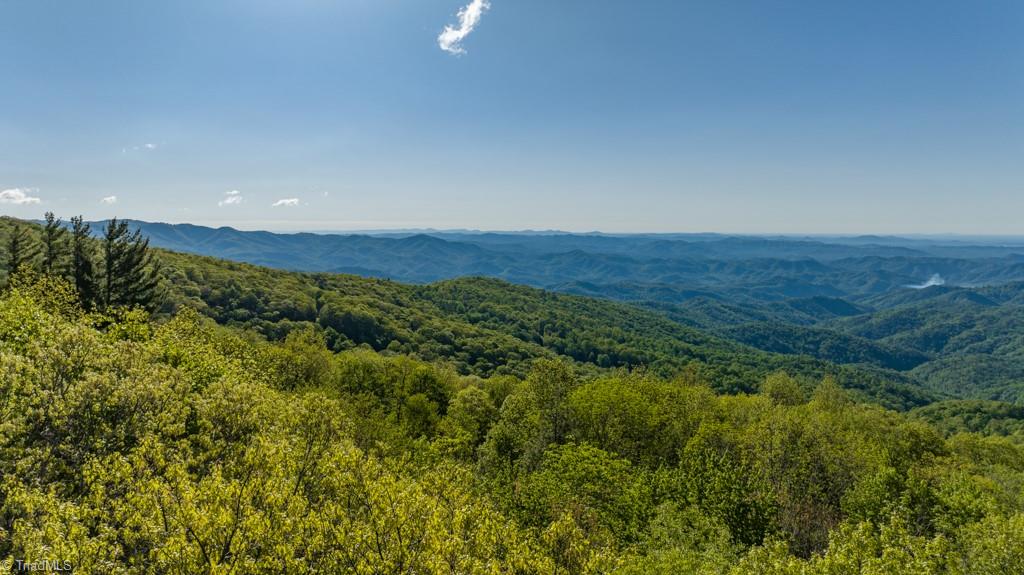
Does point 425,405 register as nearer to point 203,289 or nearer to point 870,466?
point 870,466

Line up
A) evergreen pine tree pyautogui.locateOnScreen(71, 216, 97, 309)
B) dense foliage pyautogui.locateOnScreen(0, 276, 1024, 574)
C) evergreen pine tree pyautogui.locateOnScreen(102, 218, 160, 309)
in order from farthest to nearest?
evergreen pine tree pyautogui.locateOnScreen(102, 218, 160, 309) → evergreen pine tree pyautogui.locateOnScreen(71, 216, 97, 309) → dense foliage pyautogui.locateOnScreen(0, 276, 1024, 574)

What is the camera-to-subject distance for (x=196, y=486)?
1772cm

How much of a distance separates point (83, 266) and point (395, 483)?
2418 inches

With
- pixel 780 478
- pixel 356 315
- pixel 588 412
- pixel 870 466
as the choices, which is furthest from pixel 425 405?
pixel 356 315

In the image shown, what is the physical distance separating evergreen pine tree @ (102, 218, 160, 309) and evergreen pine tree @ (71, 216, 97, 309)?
1.47 metres

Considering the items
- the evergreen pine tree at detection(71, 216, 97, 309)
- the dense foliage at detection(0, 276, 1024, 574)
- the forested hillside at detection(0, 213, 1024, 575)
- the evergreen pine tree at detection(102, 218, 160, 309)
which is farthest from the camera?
the evergreen pine tree at detection(102, 218, 160, 309)

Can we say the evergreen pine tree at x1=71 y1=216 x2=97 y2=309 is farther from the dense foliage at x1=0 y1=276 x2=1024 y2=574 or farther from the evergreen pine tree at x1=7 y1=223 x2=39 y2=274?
the dense foliage at x1=0 y1=276 x2=1024 y2=574

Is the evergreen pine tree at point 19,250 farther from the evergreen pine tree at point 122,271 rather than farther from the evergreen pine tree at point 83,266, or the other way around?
the evergreen pine tree at point 122,271

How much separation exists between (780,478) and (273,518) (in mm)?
48938

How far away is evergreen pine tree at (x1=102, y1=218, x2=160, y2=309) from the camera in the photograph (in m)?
58.3

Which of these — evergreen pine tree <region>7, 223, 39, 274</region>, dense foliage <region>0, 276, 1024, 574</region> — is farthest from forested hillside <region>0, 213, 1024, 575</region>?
evergreen pine tree <region>7, 223, 39, 274</region>

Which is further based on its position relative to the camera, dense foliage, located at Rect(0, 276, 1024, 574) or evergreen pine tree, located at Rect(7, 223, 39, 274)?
evergreen pine tree, located at Rect(7, 223, 39, 274)

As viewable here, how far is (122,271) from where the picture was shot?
196 ft

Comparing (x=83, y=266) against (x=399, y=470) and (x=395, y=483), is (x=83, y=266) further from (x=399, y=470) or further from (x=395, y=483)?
(x=395, y=483)
